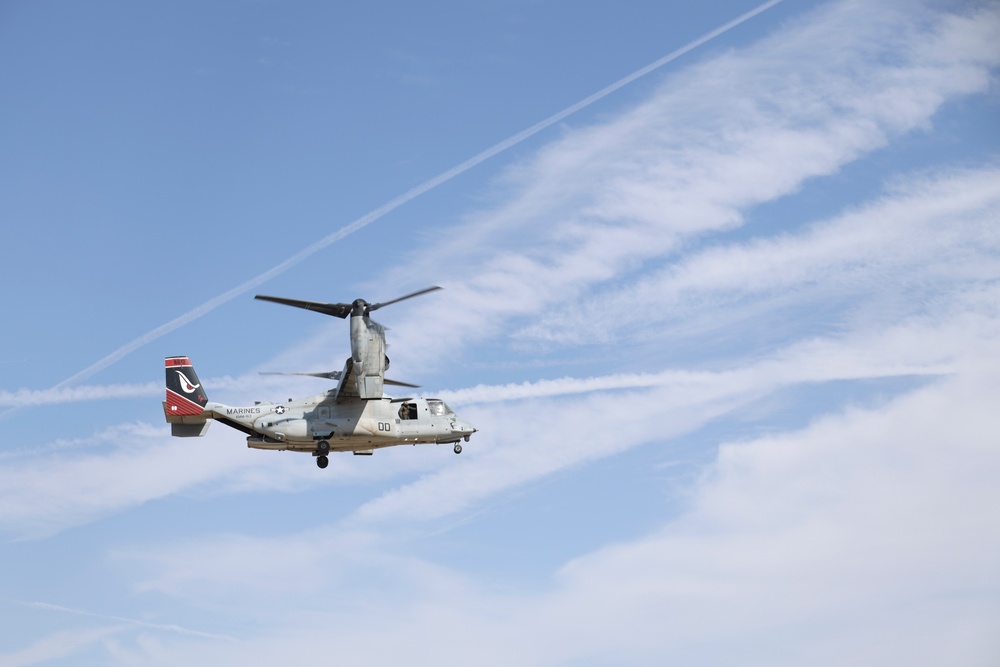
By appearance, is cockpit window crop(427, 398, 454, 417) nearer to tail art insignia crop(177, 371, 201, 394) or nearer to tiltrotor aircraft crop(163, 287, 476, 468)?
tiltrotor aircraft crop(163, 287, 476, 468)

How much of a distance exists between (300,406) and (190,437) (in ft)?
26.9

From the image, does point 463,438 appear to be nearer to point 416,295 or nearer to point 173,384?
point 416,295

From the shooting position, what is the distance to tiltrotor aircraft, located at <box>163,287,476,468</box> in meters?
93.6

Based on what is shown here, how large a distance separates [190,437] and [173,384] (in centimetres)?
385

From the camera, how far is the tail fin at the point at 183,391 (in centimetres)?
9462

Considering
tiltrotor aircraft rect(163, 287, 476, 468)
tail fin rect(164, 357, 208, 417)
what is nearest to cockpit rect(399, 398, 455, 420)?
tiltrotor aircraft rect(163, 287, 476, 468)

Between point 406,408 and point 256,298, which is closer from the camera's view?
point 256,298

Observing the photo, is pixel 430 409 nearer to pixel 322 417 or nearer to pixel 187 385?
pixel 322 417

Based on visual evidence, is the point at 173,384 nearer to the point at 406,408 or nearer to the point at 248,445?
the point at 248,445

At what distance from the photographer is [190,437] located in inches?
3775

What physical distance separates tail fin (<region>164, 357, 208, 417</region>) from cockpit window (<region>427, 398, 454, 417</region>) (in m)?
15.2

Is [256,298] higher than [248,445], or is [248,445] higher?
[256,298]

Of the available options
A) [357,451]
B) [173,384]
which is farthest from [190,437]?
[357,451]

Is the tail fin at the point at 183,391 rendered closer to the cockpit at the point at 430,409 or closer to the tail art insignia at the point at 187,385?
the tail art insignia at the point at 187,385
